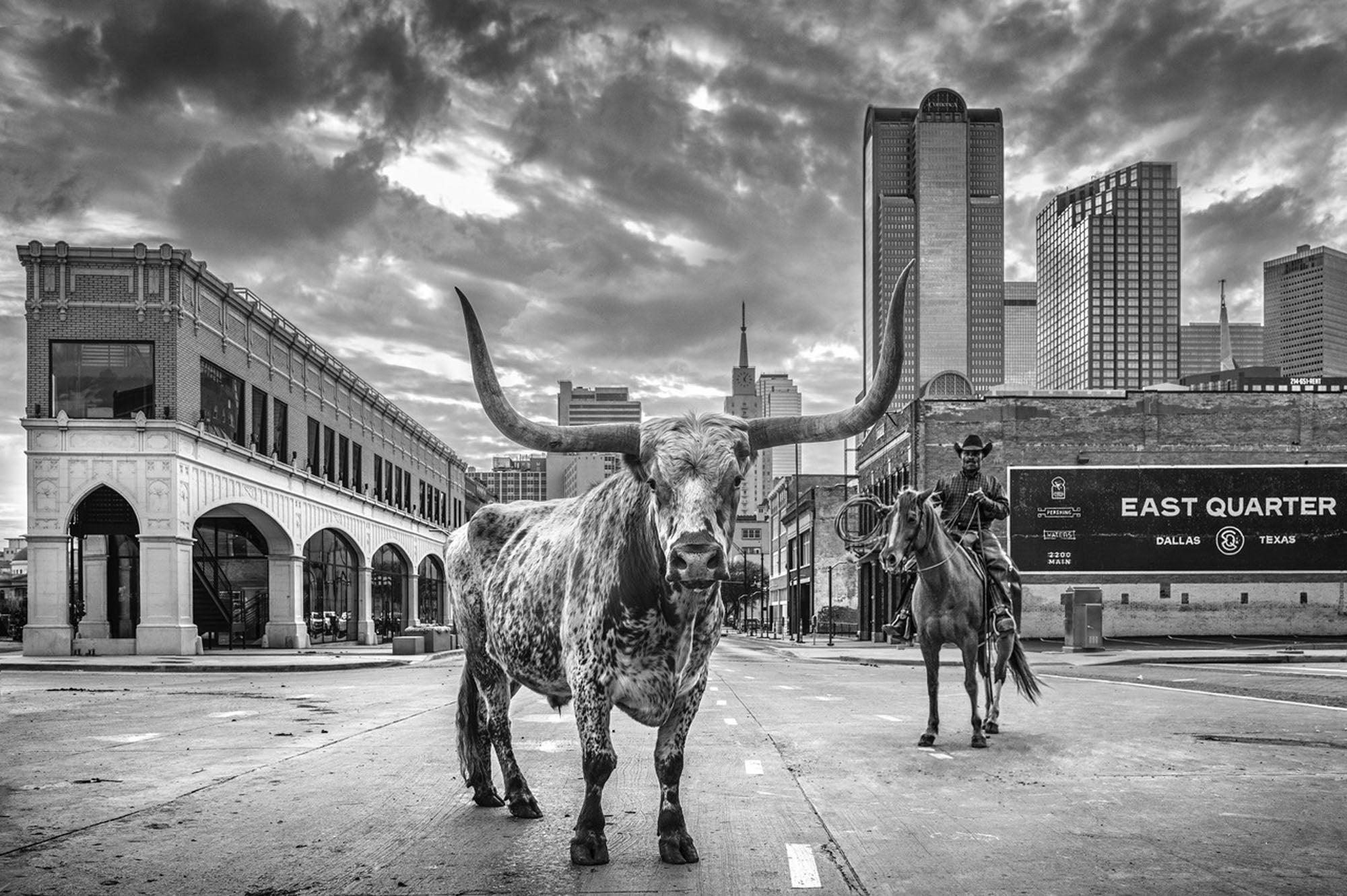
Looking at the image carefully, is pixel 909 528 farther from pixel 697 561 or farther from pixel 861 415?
pixel 697 561

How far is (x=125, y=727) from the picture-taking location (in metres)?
12.0

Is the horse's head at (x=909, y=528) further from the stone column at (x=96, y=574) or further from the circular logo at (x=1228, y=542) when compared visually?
the circular logo at (x=1228, y=542)

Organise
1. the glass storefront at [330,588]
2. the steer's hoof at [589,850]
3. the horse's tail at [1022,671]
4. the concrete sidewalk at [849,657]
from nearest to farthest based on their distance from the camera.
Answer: the steer's hoof at [589,850]
the horse's tail at [1022,671]
the concrete sidewalk at [849,657]
the glass storefront at [330,588]

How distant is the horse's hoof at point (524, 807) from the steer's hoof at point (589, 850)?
123cm

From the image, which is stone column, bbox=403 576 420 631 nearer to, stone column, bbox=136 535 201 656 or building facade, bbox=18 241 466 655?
building facade, bbox=18 241 466 655

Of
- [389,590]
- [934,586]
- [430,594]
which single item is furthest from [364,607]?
[934,586]

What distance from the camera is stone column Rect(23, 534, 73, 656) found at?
3241cm

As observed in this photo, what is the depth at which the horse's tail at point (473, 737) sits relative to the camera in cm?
677

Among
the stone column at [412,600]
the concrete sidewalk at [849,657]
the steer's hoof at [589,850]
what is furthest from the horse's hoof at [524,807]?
the stone column at [412,600]

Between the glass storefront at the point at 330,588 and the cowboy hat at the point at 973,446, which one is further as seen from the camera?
the glass storefront at the point at 330,588

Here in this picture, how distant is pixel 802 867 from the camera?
202 inches

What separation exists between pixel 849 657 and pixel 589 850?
30.0 metres

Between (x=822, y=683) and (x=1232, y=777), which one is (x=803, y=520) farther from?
(x=1232, y=777)

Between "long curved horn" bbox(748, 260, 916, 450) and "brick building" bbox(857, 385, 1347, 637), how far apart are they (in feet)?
137
